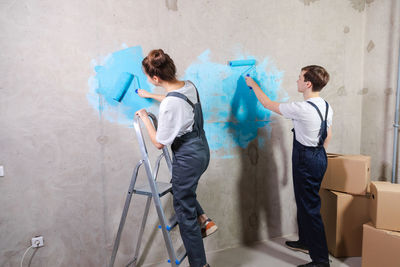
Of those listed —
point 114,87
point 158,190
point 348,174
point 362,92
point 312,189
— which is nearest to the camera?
point 158,190

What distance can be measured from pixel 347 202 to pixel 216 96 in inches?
55.6

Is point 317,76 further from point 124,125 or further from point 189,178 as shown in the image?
point 124,125

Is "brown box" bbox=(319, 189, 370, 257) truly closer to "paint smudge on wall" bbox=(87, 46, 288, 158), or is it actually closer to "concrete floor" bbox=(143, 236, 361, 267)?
"concrete floor" bbox=(143, 236, 361, 267)

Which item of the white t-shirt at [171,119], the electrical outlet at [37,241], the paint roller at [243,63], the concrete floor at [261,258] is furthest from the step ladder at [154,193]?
the paint roller at [243,63]

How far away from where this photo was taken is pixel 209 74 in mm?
2168

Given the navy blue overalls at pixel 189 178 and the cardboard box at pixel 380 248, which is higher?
the navy blue overalls at pixel 189 178

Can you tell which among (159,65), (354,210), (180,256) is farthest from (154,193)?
(354,210)

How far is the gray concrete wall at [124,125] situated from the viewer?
67.3 inches

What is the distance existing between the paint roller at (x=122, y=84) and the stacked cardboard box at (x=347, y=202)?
1792mm

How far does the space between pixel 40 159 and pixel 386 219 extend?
2.42 metres

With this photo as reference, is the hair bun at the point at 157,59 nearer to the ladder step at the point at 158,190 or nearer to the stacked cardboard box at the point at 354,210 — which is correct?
the ladder step at the point at 158,190

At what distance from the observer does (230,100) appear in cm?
226

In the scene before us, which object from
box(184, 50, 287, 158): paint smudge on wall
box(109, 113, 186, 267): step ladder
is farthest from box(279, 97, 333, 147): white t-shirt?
box(109, 113, 186, 267): step ladder

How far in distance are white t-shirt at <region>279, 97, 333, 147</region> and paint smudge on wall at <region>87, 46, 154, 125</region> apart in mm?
1071
